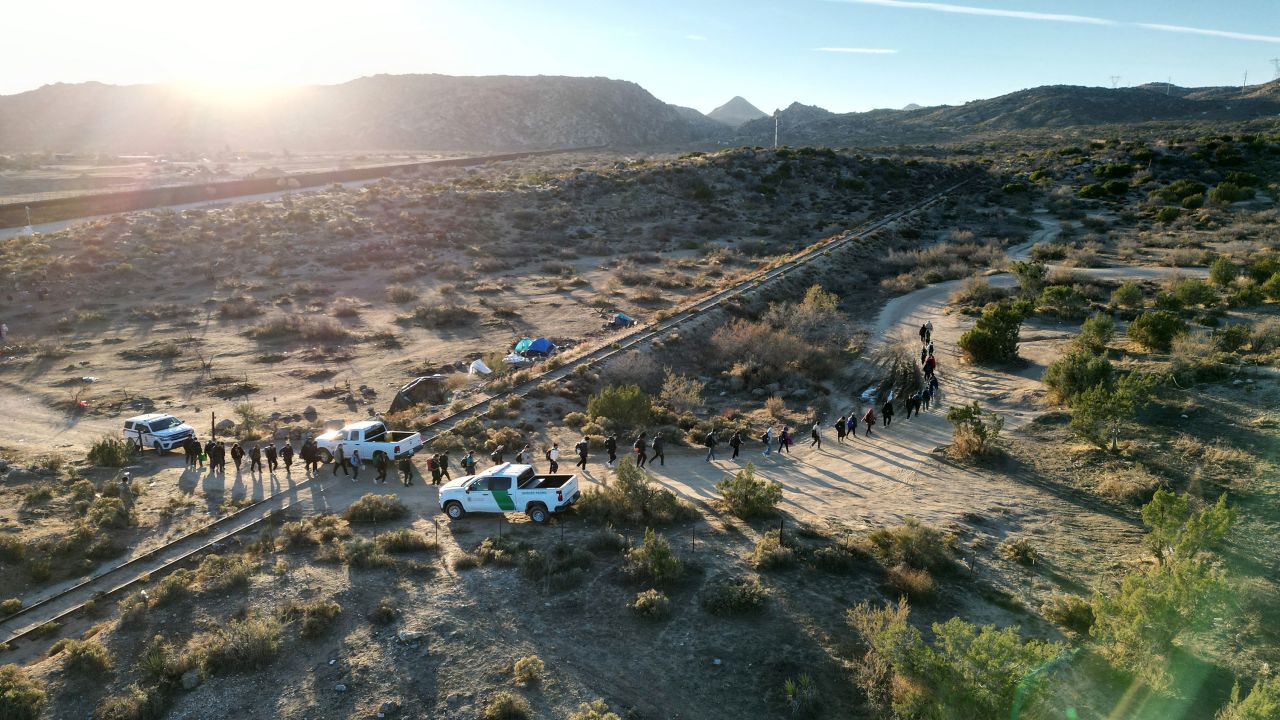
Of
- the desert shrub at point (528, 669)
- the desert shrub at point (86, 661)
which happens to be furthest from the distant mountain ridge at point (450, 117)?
the desert shrub at point (86, 661)

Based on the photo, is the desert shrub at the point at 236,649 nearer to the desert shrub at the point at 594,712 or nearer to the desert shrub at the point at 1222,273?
the desert shrub at the point at 594,712

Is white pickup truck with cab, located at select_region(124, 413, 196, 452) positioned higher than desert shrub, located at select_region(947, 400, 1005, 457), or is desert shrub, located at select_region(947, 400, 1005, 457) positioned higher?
desert shrub, located at select_region(947, 400, 1005, 457)

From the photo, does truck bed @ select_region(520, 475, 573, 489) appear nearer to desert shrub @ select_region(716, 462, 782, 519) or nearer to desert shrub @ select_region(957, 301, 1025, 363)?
desert shrub @ select_region(716, 462, 782, 519)

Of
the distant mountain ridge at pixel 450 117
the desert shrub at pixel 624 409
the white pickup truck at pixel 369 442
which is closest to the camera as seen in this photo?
the white pickup truck at pixel 369 442

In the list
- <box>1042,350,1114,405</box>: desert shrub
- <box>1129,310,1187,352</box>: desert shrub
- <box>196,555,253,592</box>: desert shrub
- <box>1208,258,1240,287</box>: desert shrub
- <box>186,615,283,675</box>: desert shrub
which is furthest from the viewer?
<box>1208,258,1240,287</box>: desert shrub

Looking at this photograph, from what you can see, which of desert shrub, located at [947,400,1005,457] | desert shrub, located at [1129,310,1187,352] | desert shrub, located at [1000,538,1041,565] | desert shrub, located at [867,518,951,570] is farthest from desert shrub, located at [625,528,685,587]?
desert shrub, located at [1129,310,1187,352]

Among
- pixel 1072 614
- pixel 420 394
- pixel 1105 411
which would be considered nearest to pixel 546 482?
pixel 1072 614
